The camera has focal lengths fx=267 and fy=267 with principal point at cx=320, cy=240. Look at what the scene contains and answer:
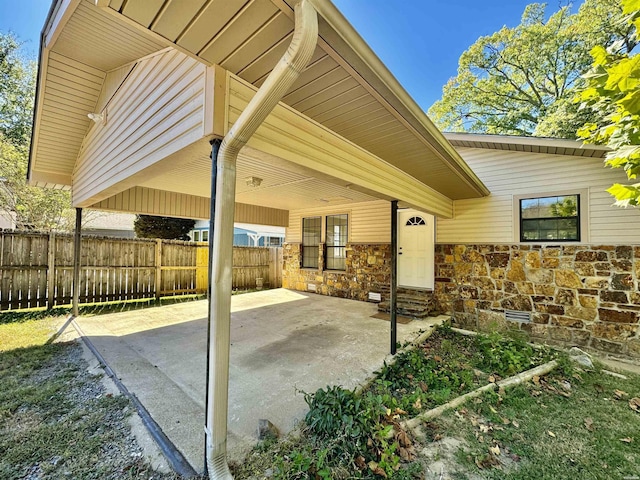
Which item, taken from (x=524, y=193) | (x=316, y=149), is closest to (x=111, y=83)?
(x=316, y=149)

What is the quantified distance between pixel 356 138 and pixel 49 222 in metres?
12.3

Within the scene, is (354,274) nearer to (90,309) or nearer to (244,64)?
(90,309)

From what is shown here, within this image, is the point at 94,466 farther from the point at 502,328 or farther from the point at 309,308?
the point at 502,328

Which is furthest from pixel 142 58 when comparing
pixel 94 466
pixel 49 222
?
pixel 49 222

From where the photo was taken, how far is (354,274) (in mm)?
7531

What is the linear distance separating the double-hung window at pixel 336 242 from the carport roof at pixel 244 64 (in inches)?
143

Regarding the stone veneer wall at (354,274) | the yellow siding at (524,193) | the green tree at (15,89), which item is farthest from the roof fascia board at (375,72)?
the green tree at (15,89)

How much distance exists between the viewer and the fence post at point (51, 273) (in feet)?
18.4

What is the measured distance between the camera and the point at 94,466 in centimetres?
171

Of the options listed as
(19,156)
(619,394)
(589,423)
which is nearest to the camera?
(589,423)

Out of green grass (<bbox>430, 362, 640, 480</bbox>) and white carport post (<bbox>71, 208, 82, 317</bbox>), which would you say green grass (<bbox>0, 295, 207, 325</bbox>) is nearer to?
white carport post (<bbox>71, 208, 82, 317</bbox>)

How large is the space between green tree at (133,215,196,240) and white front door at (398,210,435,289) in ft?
30.5

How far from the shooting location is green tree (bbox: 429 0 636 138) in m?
8.42

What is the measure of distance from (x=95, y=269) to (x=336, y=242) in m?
6.04
